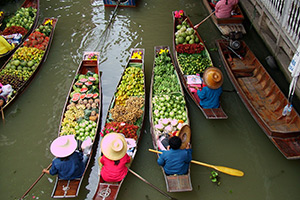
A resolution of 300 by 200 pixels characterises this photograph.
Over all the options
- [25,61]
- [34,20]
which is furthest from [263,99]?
[34,20]

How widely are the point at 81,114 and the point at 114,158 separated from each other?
1.90 metres

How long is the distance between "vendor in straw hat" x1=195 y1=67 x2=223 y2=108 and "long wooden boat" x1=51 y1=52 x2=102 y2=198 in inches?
105

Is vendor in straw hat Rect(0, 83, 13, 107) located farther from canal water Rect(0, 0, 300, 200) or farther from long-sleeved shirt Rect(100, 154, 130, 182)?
long-sleeved shirt Rect(100, 154, 130, 182)

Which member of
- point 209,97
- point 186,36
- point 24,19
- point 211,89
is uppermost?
point 24,19

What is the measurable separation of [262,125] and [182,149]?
7.65ft

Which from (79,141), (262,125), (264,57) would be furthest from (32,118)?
(264,57)

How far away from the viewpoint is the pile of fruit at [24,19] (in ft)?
30.4

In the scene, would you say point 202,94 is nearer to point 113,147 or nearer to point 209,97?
point 209,97

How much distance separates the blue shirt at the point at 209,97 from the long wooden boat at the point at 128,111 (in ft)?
5.00

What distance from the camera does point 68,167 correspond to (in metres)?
4.82

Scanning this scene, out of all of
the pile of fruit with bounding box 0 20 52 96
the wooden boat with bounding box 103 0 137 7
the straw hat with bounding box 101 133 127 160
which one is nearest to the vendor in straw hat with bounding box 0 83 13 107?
the pile of fruit with bounding box 0 20 52 96

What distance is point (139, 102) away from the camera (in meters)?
6.37

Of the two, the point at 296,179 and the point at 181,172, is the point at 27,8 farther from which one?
the point at 296,179

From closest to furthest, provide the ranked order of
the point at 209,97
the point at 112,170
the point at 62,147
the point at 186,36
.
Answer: the point at 62,147
the point at 112,170
the point at 209,97
the point at 186,36
